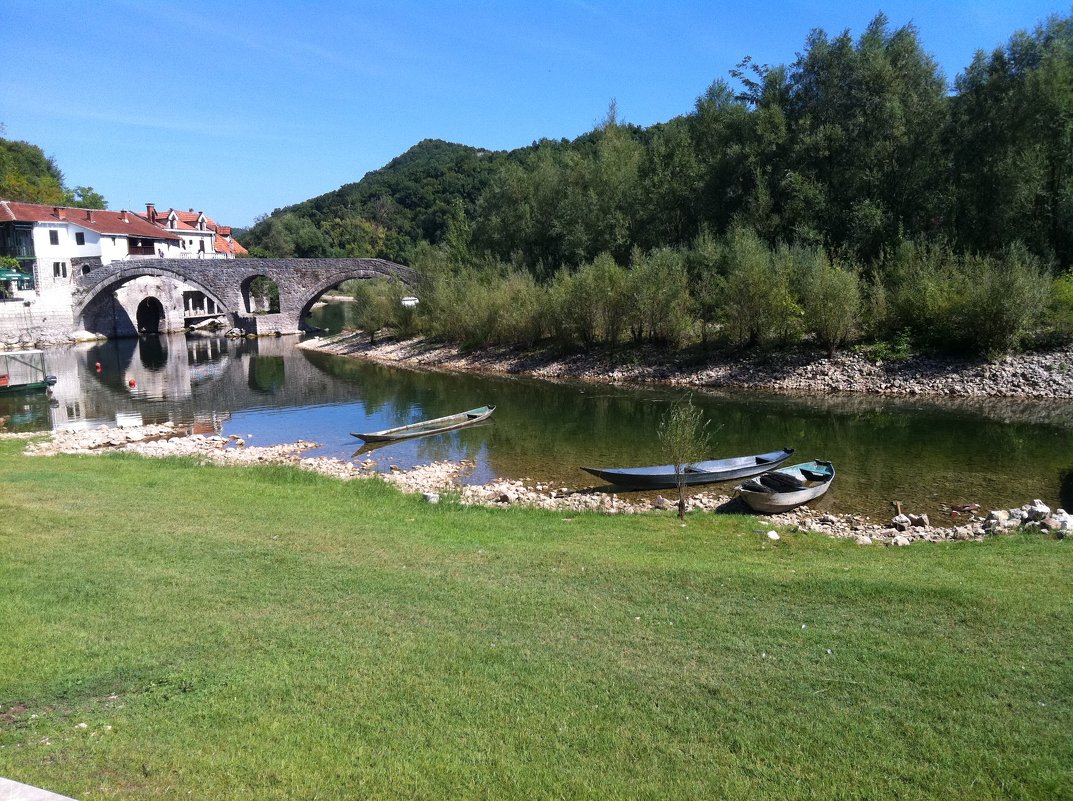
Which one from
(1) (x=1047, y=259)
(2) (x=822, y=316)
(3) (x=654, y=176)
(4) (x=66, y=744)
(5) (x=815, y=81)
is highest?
(5) (x=815, y=81)

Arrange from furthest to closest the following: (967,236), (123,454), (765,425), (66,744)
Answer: (967,236) → (765,425) → (123,454) → (66,744)

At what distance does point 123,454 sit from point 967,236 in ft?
129

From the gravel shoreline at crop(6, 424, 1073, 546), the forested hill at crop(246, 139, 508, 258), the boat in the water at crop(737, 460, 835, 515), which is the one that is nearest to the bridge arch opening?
the forested hill at crop(246, 139, 508, 258)

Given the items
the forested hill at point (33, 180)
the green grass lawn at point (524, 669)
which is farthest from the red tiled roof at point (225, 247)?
the green grass lawn at point (524, 669)

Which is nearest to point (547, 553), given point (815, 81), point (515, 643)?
point (515, 643)

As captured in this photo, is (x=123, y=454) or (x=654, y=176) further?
(x=654, y=176)

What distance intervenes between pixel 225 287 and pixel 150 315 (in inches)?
407

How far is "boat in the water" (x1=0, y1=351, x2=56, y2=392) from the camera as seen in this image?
3403cm

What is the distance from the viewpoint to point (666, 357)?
39.1 metres

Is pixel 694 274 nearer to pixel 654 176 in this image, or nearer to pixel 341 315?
pixel 654 176

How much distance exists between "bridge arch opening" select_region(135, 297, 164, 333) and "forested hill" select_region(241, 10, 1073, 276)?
134 feet

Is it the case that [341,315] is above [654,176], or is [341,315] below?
below

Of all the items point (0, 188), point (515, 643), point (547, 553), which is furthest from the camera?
point (0, 188)

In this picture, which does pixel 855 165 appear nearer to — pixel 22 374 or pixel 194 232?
pixel 22 374
